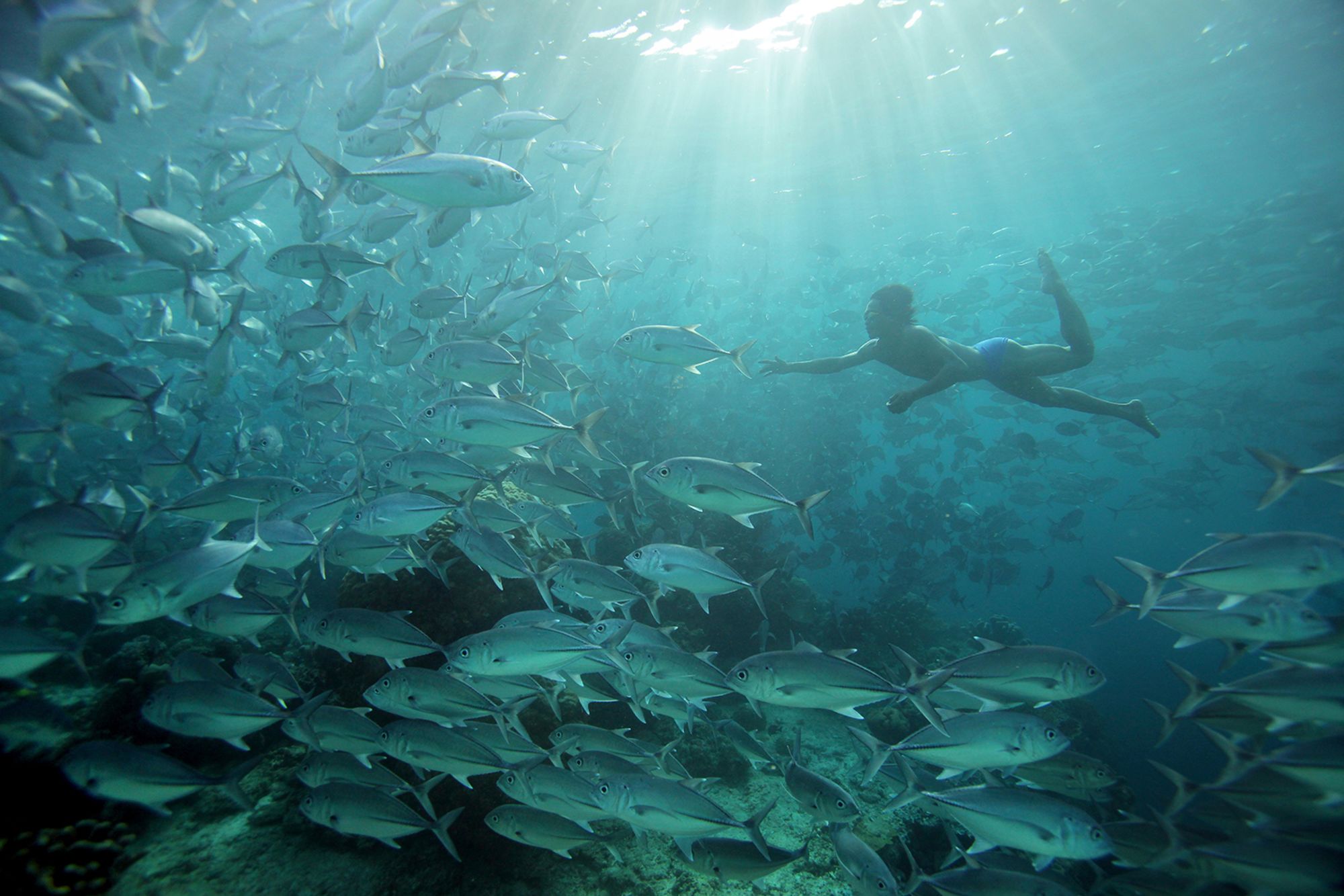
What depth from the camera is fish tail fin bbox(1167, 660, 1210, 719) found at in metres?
3.64

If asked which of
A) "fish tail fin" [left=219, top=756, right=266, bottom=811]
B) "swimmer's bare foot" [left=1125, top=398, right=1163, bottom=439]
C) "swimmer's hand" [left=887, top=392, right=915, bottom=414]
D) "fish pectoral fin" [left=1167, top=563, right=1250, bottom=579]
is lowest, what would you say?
"swimmer's bare foot" [left=1125, top=398, right=1163, bottom=439]

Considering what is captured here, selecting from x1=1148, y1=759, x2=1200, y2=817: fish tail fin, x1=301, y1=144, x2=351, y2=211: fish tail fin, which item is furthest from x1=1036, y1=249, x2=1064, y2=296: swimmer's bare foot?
x1=301, y1=144, x2=351, y2=211: fish tail fin

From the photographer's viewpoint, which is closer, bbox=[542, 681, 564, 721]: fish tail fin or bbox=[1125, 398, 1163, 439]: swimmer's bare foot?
bbox=[542, 681, 564, 721]: fish tail fin

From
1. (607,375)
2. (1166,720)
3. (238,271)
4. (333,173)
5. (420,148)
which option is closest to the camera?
(1166,720)

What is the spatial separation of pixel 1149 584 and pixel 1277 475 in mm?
1331

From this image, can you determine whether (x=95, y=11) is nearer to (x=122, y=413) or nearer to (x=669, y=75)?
(x=122, y=413)

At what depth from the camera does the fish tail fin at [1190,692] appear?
3.64m

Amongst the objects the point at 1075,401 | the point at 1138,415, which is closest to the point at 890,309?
the point at 1075,401

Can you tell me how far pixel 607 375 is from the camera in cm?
1541

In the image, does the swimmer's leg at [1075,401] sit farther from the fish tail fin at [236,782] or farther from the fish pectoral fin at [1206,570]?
the fish tail fin at [236,782]

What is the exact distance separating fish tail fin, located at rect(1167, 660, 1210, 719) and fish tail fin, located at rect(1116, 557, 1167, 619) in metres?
0.40

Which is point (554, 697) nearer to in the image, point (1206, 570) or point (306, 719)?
point (306, 719)

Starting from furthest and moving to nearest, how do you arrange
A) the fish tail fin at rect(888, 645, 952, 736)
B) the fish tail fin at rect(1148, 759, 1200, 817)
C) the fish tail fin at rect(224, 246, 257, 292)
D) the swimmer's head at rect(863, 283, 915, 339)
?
the swimmer's head at rect(863, 283, 915, 339) → the fish tail fin at rect(224, 246, 257, 292) → the fish tail fin at rect(1148, 759, 1200, 817) → the fish tail fin at rect(888, 645, 952, 736)

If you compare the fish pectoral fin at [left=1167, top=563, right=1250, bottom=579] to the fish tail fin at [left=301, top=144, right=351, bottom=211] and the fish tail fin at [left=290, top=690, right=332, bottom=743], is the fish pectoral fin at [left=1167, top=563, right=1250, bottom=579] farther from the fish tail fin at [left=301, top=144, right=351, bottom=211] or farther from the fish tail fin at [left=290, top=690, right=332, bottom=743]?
the fish tail fin at [left=301, top=144, right=351, bottom=211]
